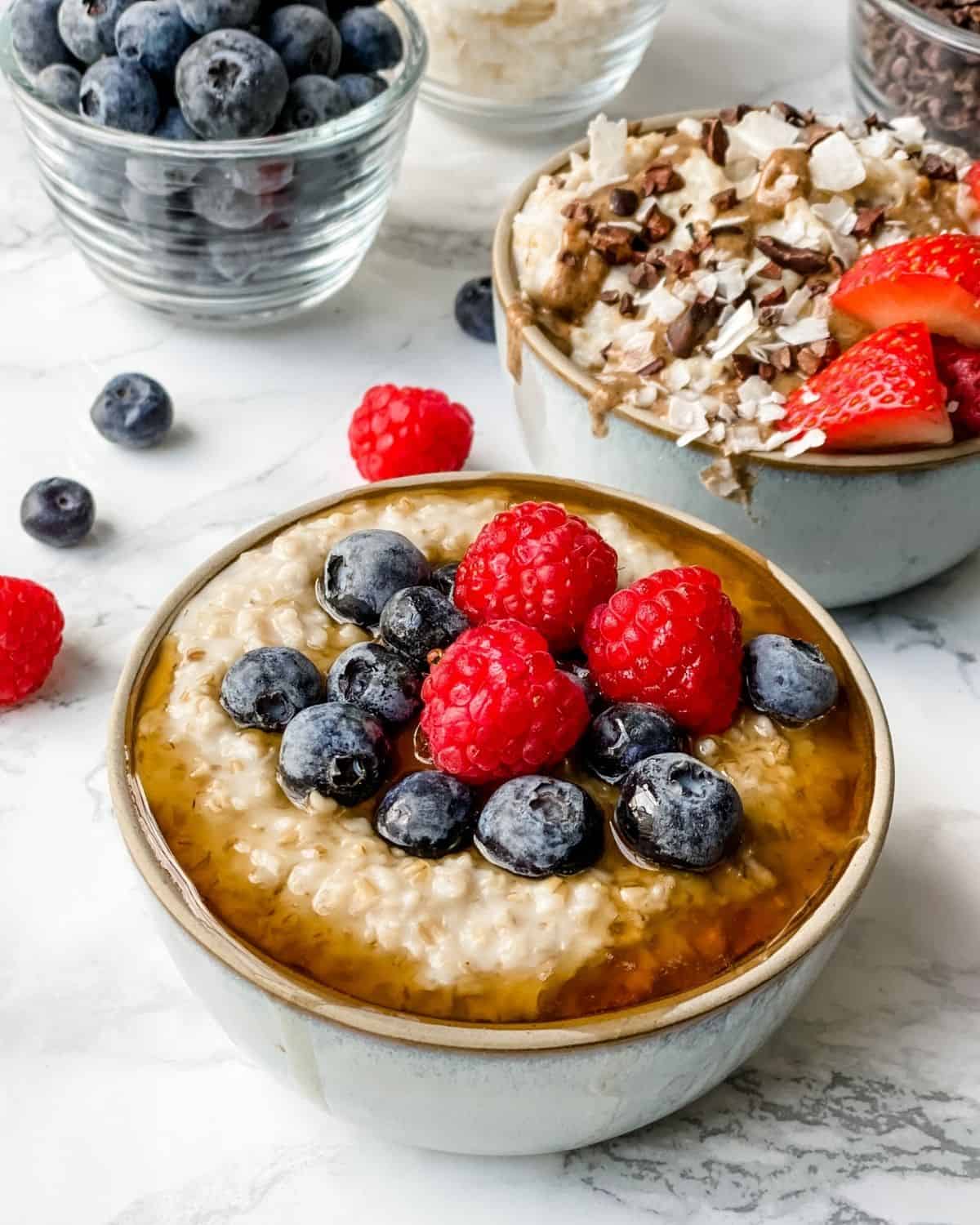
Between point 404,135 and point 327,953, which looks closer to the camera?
point 327,953

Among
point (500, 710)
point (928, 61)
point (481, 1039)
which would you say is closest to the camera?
point (481, 1039)

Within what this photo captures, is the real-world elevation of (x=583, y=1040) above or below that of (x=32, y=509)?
above

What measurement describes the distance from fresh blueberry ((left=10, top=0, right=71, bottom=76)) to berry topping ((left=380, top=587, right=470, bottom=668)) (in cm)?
113

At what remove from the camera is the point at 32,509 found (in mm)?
1843

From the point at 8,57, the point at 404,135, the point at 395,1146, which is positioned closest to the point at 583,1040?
the point at 395,1146

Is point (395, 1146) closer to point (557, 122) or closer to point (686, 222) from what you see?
point (686, 222)

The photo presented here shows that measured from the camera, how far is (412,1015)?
106 centimetres

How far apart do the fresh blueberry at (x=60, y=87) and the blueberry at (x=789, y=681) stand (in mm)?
1241

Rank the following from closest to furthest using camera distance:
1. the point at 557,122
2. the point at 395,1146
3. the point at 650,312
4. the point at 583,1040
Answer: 1. the point at 583,1040
2. the point at 395,1146
3. the point at 650,312
4. the point at 557,122

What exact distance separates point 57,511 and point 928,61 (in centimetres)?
149

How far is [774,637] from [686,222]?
73 cm

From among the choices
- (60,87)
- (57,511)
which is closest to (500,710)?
(57,511)

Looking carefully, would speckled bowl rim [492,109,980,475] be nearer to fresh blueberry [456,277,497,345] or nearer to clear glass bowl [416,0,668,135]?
fresh blueberry [456,277,497,345]

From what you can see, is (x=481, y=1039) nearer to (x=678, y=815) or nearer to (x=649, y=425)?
(x=678, y=815)
